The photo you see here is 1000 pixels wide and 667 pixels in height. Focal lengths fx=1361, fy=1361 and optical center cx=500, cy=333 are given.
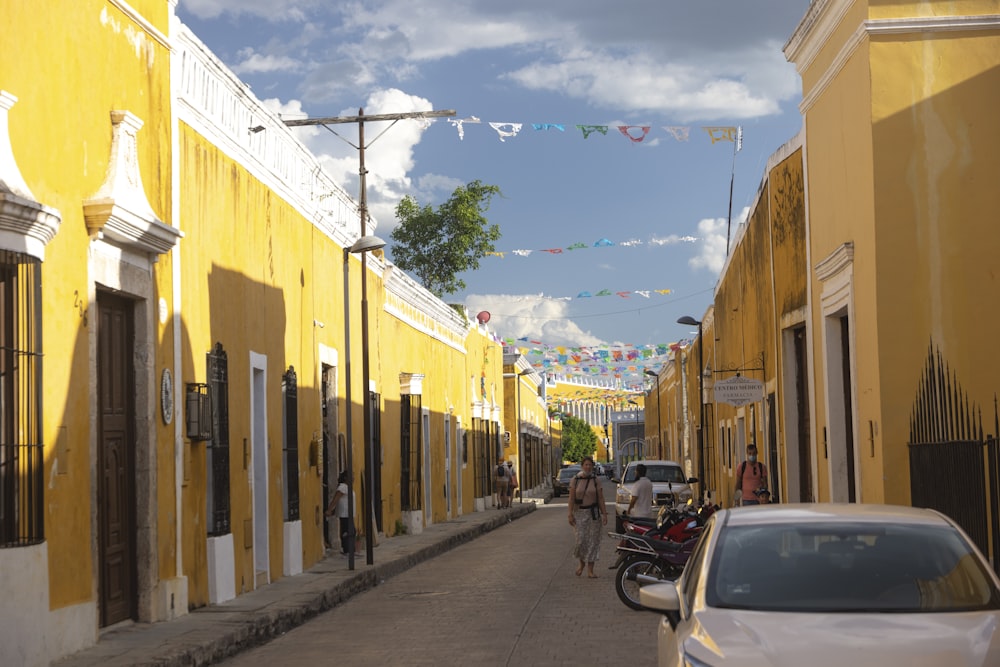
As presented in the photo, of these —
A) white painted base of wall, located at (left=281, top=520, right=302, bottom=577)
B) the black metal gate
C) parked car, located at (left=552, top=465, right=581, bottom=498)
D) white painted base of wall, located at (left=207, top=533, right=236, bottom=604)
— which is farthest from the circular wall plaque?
parked car, located at (left=552, top=465, right=581, bottom=498)

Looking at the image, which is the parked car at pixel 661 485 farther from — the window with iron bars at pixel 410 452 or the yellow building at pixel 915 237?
the yellow building at pixel 915 237

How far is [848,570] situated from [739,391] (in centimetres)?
1395

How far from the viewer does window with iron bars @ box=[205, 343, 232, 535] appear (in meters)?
14.5

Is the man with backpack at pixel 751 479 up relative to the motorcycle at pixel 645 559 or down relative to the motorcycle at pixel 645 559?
up

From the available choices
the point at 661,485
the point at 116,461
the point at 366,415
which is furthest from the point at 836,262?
the point at 661,485

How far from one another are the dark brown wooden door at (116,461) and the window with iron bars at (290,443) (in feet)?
18.6

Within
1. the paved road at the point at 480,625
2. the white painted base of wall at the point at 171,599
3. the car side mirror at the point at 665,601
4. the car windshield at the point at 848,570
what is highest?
the car windshield at the point at 848,570

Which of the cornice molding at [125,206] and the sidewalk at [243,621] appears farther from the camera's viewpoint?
the cornice molding at [125,206]

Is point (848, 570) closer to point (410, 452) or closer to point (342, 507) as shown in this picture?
point (342, 507)

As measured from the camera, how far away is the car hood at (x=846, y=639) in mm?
5137

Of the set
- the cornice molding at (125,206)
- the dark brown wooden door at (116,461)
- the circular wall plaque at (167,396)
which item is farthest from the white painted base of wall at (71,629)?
the cornice molding at (125,206)

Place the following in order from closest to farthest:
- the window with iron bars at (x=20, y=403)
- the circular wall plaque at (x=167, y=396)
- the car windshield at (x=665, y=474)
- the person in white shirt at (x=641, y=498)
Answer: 1. the window with iron bars at (x=20, y=403)
2. the circular wall plaque at (x=167, y=396)
3. the person in white shirt at (x=641, y=498)
4. the car windshield at (x=665, y=474)

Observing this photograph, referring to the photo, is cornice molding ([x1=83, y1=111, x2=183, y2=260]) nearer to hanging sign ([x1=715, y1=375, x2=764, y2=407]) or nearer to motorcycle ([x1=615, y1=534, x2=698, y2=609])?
motorcycle ([x1=615, y1=534, x2=698, y2=609])

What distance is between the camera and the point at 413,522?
96.4 feet
